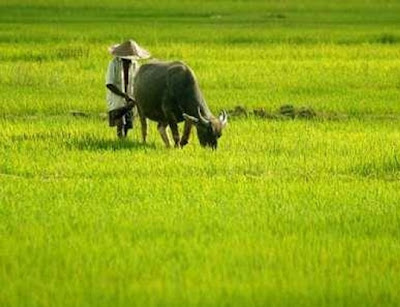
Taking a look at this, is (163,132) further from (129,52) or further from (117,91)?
(129,52)

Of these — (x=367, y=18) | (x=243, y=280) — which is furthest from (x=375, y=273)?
(x=367, y=18)

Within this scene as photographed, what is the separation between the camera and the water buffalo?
11453mm

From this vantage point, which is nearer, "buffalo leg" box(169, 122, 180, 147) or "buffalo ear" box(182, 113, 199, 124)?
"buffalo ear" box(182, 113, 199, 124)

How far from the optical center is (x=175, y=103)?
11844mm

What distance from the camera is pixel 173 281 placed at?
Result: 6.25 m

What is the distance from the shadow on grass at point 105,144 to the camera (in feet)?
37.7

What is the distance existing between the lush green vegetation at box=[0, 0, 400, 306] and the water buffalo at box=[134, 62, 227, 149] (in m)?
0.21

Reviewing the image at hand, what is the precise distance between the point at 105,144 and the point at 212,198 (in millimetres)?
3189

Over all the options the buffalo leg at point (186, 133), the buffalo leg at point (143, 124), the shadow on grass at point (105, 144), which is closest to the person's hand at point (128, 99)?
the buffalo leg at point (143, 124)

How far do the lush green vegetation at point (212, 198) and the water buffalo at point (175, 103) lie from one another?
0.21 metres

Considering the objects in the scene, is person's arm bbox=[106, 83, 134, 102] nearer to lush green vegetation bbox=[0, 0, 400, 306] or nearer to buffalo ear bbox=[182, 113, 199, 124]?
lush green vegetation bbox=[0, 0, 400, 306]

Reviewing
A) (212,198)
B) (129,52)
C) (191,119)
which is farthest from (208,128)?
(212,198)

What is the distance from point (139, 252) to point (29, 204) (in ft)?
5.54

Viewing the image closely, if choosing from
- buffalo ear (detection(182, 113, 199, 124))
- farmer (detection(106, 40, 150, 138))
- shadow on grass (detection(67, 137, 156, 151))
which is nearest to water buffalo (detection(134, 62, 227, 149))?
buffalo ear (detection(182, 113, 199, 124))
